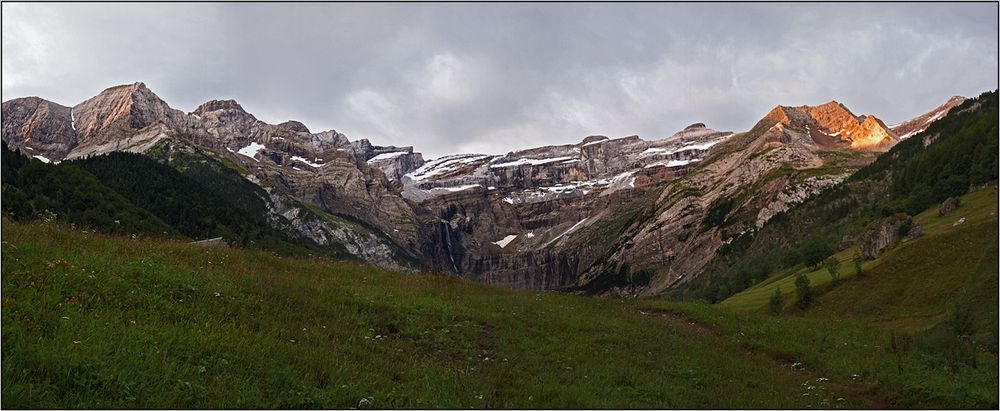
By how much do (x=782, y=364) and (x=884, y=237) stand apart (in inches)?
2089

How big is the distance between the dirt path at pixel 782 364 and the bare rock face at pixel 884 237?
4484 cm

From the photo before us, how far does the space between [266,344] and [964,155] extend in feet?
480

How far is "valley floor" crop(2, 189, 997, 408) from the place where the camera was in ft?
30.0

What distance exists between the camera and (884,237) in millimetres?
62062

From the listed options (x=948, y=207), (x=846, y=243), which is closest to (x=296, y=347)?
(x=948, y=207)

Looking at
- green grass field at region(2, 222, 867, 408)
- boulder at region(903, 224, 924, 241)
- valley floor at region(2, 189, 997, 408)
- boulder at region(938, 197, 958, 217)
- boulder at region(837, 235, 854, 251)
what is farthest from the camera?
boulder at region(837, 235, 854, 251)

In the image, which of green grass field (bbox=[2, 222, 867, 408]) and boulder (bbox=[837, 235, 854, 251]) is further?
boulder (bbox=[837, 235, 854, 251])

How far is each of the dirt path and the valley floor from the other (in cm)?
10

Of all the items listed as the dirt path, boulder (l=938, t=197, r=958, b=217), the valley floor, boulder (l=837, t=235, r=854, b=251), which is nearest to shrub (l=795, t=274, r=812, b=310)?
the valley floor

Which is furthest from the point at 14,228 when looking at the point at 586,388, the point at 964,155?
the point at 964,155

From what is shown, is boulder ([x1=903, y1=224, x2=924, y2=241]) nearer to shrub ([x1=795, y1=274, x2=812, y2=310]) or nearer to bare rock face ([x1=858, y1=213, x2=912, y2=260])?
bare rock face ([x1=858, y1=213, x2=912, y2=260])

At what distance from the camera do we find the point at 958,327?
2456 centimetres

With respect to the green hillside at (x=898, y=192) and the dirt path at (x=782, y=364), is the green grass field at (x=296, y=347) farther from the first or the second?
the green hillside at (x=898, y=192)

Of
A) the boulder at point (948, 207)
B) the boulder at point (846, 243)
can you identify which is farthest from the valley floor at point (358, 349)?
the boulder at point (846, 243)
